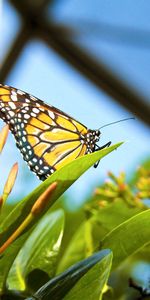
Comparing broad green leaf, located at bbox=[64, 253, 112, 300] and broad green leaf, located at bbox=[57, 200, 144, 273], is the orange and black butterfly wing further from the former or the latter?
broad green leaf, located at bbox=[64, 253, 112, 300]

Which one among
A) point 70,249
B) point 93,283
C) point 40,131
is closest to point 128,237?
point 93,283

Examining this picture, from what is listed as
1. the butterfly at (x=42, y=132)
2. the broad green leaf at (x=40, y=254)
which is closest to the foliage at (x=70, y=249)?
the broad green leaf at (x=40, y=254)

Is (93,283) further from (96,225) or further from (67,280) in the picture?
(96,225)

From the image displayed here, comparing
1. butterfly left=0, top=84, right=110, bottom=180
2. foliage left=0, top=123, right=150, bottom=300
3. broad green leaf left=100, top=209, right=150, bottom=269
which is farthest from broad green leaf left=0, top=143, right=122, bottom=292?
butterfly left=0, top=84, right=110, bottom=180

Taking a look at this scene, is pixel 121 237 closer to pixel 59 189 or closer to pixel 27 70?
pixel 59 189

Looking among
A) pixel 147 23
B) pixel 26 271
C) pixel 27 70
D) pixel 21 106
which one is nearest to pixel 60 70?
pixel 27 70

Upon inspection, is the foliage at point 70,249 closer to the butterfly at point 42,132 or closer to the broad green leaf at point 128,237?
the broad green leaf at point 128,237
